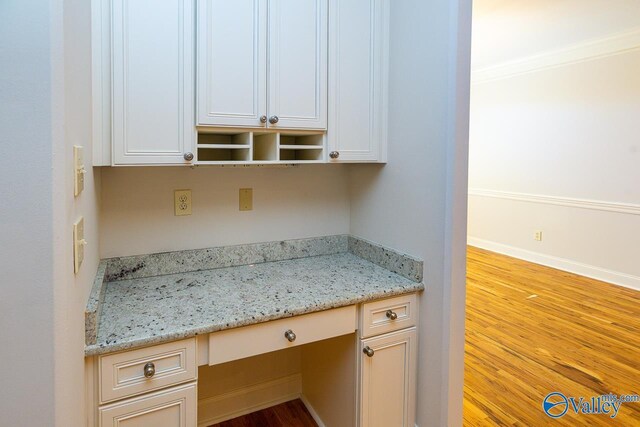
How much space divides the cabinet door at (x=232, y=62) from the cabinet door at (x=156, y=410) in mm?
937

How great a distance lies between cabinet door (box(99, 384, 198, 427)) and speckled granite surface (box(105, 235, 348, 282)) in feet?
1.95

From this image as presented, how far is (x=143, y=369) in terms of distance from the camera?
1.23 meters

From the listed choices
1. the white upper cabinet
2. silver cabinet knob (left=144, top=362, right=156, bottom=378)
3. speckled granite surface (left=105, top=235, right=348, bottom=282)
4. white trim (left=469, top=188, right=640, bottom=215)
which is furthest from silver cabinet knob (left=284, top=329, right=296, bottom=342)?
white trim (left=469, top=188, right=640, bottom=215)

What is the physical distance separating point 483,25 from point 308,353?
10.7ft

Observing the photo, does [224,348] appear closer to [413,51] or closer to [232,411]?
[232,411]

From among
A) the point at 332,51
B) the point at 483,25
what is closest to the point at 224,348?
the point at 332,51

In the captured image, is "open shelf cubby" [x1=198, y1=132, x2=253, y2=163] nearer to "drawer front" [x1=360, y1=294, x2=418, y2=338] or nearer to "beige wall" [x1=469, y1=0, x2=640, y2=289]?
"drawer front" [x1=360, y1=294, x2=418, y2=338]

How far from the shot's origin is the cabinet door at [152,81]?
1353 mm

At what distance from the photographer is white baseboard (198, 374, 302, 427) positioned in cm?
198

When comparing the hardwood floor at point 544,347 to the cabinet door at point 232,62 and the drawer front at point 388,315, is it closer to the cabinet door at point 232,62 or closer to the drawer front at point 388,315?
the drawer front at point 388,315

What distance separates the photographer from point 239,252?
191 cm
